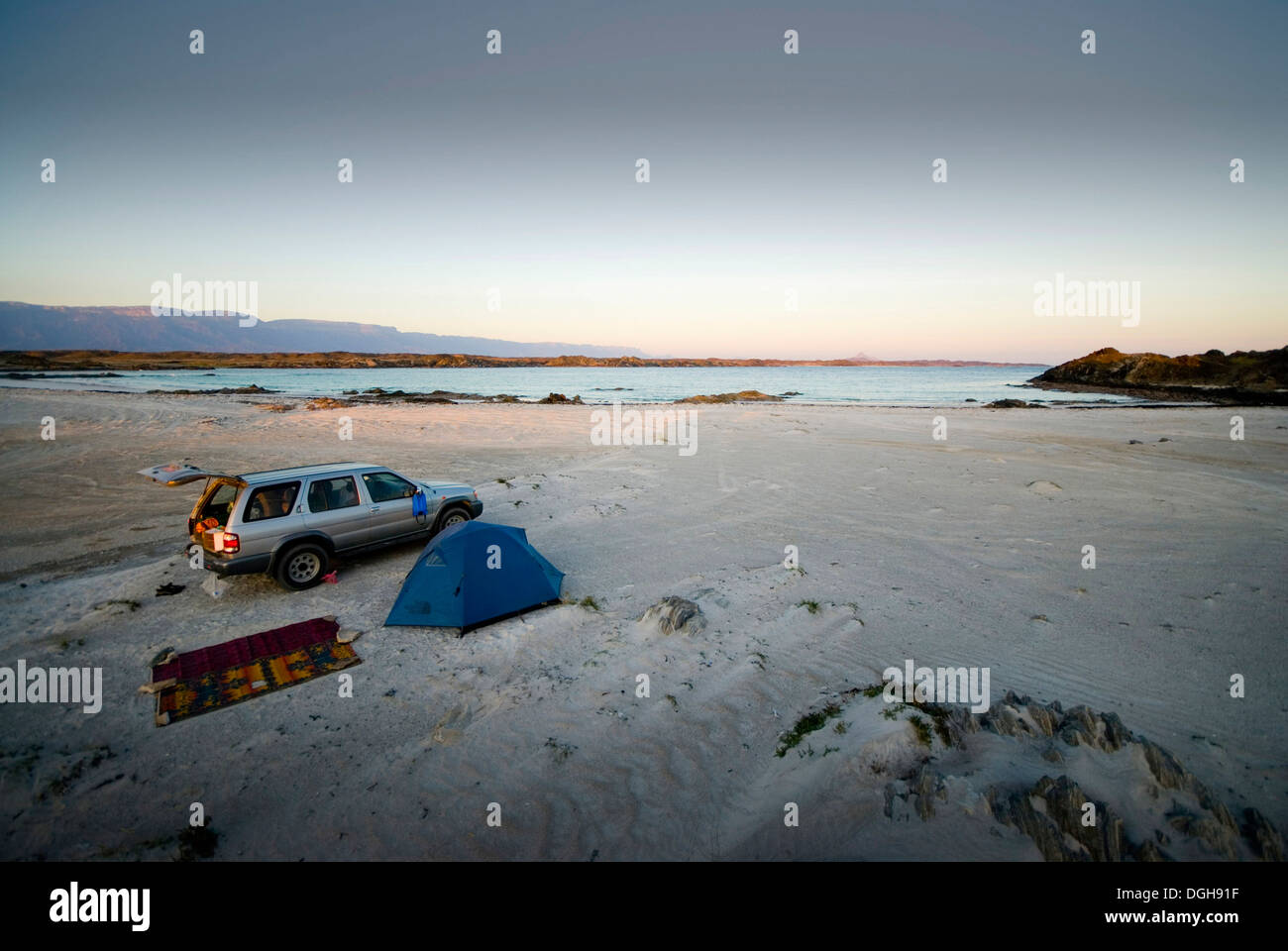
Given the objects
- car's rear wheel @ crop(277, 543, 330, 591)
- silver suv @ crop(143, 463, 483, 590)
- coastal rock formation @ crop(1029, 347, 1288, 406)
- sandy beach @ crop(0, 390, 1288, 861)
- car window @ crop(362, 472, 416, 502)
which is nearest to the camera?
sandy beach @ crop(0, 390, 1288, 861)

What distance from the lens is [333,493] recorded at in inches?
357

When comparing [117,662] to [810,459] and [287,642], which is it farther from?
[810,459]

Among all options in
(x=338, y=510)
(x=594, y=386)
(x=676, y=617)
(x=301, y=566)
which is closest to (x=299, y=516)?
(x=338, y=510)

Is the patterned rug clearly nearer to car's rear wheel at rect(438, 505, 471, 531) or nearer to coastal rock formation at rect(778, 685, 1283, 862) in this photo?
car's rear wheel at rect(438, 505, 471, 531)

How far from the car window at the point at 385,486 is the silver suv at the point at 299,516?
2 cm

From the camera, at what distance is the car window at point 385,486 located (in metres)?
9.54

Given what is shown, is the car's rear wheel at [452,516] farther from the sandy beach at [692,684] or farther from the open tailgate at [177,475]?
the open tailgate at [177,475]

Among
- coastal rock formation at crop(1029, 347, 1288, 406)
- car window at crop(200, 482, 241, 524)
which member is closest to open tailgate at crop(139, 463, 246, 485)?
car window at crop(200, 482, 241, 524)

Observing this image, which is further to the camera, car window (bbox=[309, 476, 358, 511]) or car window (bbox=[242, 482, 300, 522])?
car window (bbox=[309, 476, 358, 511])

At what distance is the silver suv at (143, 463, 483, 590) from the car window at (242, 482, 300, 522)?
1 centimetres

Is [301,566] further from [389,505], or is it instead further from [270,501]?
[389,505]

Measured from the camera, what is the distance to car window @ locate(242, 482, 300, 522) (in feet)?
26.6

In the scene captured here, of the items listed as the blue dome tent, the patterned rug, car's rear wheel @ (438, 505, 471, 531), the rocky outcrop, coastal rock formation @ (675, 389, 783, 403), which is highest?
coastal rock formation @ (675, 389, 783, 403)

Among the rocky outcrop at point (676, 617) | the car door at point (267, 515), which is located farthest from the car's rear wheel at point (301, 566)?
the rocky outcrop at point (676, 617)
